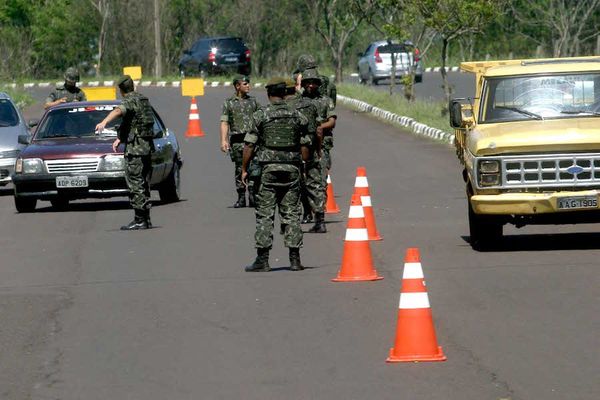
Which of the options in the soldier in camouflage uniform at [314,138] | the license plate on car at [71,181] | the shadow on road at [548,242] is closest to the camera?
the shadow on road at [548,242]

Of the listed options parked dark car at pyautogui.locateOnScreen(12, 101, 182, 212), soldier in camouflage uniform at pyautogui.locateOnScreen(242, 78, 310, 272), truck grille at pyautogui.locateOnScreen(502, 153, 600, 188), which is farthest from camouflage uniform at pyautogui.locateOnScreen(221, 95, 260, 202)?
soldier in camouflage uniform at pyautogui.locateOnScreen(242, 78, 310, 272)

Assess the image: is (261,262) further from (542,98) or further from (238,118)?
(238,118)

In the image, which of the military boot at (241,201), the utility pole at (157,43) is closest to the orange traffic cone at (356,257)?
the military boot at (241,201)

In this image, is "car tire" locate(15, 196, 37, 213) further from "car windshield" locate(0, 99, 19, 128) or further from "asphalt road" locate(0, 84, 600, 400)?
"car windshield" locate(0, 99, 19, 128)

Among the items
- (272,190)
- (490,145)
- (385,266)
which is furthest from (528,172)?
(272,190)

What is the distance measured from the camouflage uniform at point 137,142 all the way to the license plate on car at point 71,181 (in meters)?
2.42

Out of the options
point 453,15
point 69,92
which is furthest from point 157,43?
point 69,92

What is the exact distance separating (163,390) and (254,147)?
519 cm

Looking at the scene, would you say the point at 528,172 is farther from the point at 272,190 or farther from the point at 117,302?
the point at 117,302

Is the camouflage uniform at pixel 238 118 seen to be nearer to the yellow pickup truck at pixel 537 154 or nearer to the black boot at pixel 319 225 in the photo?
the black boot at pixel 319 225

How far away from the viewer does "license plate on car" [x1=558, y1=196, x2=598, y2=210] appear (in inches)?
539

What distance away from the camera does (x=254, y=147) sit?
13312 millimetres

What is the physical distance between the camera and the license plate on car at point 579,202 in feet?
45.0

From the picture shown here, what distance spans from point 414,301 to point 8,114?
17344mm
